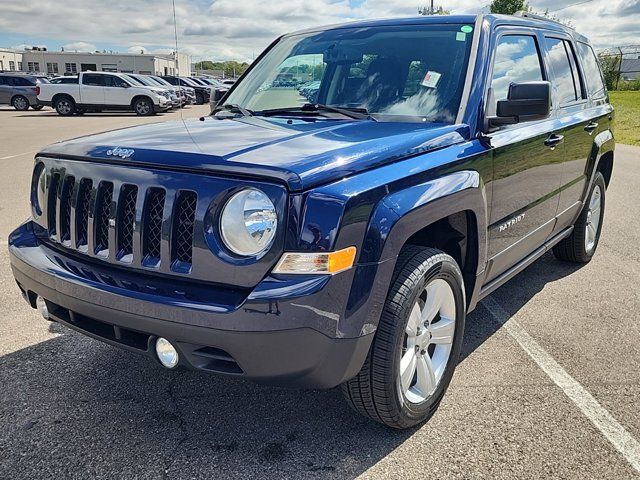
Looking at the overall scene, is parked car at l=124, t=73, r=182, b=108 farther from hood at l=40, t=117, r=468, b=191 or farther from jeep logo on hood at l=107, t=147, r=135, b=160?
jeep logo on hood at l=107, t=147, r=135, b=160

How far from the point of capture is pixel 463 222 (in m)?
3.00

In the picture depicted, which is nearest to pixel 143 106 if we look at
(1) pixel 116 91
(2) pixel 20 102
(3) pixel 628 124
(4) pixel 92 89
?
(1) pixel 116 91

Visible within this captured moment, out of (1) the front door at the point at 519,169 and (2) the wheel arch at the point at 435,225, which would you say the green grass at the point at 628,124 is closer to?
(1) the front door at the point at 519,169

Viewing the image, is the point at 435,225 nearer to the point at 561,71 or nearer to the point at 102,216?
the point at 102,216

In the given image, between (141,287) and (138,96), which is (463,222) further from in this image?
(138,96)

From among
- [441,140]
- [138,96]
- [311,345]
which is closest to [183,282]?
[311,345]

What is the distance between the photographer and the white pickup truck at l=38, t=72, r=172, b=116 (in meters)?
25.2

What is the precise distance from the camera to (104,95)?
25484 mm

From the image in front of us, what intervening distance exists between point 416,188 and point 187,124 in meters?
1.46

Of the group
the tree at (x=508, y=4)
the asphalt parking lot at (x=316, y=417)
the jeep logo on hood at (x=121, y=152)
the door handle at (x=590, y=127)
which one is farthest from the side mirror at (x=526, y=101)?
the tree at (x=508, y=4)

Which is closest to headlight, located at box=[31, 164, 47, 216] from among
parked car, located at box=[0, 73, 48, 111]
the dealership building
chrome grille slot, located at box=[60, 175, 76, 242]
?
chrome grille slot, located at box=[60, 175, 76, 242]

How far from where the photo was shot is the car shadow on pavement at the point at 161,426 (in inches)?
98.0

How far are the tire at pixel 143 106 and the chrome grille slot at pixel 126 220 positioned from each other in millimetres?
24482

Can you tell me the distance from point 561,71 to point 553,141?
2.52 ft
